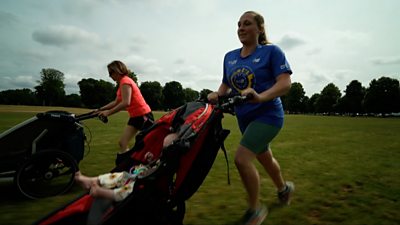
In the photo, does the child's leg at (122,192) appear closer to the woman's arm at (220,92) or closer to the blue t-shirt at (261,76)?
the woman's arm at (220,92)

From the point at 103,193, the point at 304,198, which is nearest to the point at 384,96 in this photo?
the point at 304,198

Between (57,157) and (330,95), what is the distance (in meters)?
85.3

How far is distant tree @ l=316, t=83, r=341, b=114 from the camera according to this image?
78.2 meters

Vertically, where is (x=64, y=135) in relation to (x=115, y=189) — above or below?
above

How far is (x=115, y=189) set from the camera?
7.09ft

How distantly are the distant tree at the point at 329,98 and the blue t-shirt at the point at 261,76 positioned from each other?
272ft

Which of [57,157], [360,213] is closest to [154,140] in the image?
[57,157]

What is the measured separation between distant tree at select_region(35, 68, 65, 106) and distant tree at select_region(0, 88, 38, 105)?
90.3 inches

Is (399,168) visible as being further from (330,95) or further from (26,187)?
(330,95)

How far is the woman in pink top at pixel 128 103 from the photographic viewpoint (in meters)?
4.36

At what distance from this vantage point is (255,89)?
2.77m

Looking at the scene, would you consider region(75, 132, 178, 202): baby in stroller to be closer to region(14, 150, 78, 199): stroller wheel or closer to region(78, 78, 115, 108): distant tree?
region(14, 150, 78, 199): stroller wheel

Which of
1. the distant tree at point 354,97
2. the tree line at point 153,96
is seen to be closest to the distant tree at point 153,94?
the tree line at point 153,96

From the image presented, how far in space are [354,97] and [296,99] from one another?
27.9 m
